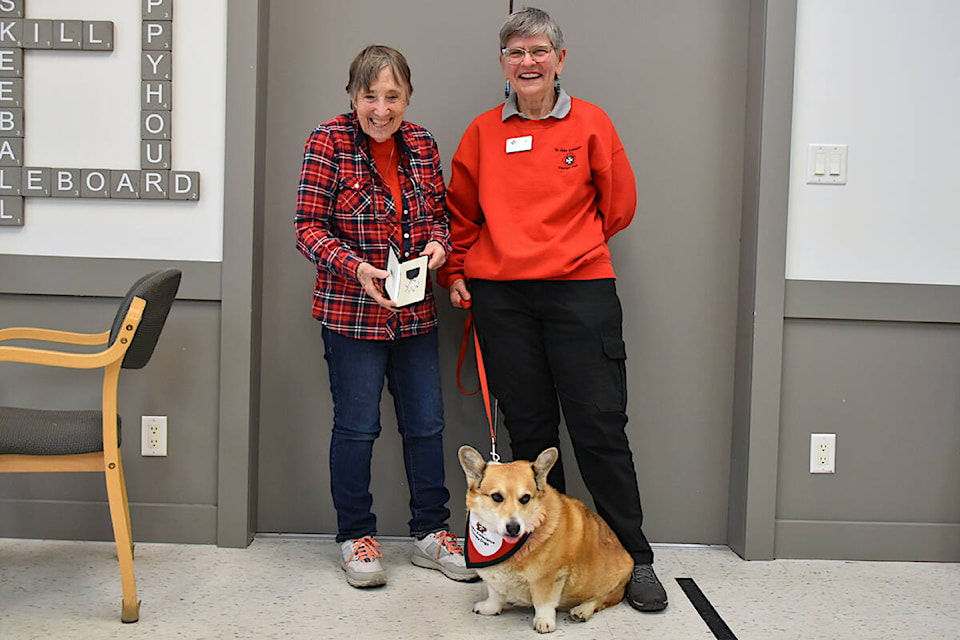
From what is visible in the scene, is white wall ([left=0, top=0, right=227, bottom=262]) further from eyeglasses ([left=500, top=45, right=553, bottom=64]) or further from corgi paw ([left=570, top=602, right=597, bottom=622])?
corgi paw ([left=570, top=602, right=597, bottom=622])

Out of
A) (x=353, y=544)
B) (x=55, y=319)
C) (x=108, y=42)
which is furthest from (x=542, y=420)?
(x=108, y=42)

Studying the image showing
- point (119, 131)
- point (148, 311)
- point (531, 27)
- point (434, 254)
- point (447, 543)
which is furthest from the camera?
point (119, 131)

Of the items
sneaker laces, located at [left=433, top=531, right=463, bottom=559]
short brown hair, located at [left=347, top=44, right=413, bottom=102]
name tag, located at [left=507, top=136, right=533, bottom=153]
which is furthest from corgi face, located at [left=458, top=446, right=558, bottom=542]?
short brown hair, located at [left=347, top=44, right=413, bottom=102]

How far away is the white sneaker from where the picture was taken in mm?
2188

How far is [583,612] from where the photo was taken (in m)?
2.01

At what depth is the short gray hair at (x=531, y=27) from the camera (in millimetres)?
2086

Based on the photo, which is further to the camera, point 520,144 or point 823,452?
point 823,452

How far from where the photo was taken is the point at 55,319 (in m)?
2.46

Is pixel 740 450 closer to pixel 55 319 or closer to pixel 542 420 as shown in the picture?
pixel 542 420

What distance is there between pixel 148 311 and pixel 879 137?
2032mm

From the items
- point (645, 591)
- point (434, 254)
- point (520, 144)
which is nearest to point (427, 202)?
point (434, 254)

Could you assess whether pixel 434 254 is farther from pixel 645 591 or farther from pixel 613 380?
pixel 645 591

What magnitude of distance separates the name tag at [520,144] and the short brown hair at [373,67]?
0.99 ft

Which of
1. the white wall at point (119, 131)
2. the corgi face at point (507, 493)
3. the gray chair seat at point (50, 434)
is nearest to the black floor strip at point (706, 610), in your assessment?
the corgi face at point (507, 493)
